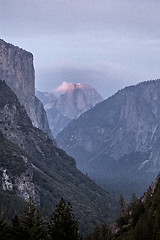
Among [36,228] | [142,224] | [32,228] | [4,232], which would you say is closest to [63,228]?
[36,228]

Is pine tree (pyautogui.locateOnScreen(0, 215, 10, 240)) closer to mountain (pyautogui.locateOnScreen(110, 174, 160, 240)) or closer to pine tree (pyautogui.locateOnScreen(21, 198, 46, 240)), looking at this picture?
pine tree (pyautogui.locateOnScreen(21, 198, 46, 240))

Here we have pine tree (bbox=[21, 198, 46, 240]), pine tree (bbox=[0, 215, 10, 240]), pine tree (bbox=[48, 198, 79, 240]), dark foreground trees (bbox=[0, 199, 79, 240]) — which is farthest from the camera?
pine tree (bbox=[48, 198, 79, 240])

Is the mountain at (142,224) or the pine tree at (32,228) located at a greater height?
the mountain at (142,224)

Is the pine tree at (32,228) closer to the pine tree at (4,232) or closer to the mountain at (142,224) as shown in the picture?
the pine tree at (4,232)

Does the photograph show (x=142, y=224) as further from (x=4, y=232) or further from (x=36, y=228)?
(x=4, y=232)

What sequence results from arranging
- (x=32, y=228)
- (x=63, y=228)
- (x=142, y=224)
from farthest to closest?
(x=142, y=224), (x=63, y=228), (x=32, y=228)

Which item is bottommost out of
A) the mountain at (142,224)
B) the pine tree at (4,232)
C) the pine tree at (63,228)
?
the pine tree at (4,232)

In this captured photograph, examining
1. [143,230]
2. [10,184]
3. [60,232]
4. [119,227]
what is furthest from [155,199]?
[10,184]

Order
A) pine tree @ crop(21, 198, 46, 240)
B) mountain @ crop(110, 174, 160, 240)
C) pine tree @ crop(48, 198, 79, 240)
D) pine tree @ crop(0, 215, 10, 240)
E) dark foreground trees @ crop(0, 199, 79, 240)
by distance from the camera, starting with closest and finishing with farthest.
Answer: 1. pine tree @ crop(0, 215, 10, 240)
2. pine tree @ crop(21, 198, 46, 240)
3. dark foreground trees @ crop(0, 199, 79, 240)
4. pine tree @ crop(48, 198, 79, 240)
5. mountain @ crop(110, 174, 160, 240)

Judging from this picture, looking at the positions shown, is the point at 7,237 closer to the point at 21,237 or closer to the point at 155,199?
the point at 21,237

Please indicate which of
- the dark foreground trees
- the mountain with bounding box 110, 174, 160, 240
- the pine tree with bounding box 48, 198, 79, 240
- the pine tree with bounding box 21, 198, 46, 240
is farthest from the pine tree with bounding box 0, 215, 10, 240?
the mountain with bounding box 110, 174, 160, 240

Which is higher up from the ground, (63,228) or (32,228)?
(63,228)

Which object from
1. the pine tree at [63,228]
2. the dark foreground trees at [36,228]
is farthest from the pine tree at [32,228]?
the pine tree at [63,228]

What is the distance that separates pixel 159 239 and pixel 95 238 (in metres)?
58.1
